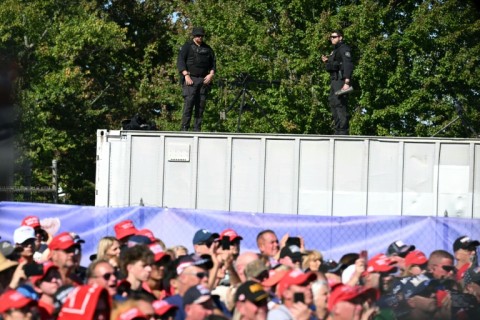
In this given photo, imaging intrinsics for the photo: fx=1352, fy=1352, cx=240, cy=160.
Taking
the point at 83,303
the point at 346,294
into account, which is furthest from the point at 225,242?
the point at 83,303

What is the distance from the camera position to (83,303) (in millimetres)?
7914

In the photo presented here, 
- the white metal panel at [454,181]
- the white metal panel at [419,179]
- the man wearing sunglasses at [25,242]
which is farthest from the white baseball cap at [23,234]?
the white metal panel at [454,181]

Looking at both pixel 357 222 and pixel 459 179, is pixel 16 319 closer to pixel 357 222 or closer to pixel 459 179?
pixel 357 222

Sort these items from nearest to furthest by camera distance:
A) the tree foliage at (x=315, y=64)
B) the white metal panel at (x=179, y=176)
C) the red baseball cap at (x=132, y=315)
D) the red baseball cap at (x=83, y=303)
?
the red baseball cap at (x=132, y=315) < the red baseball cap at (x=83, y=303) < the white metal panel at (x=179, y=176) < the tree foliage at (x=315, y=64)

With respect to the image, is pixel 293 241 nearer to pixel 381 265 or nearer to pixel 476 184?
pixel 381 265

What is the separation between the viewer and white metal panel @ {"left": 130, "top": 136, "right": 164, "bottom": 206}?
53.3 feet

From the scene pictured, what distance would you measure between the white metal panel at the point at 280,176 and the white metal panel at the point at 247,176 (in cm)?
8

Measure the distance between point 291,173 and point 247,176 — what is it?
1.73 ft

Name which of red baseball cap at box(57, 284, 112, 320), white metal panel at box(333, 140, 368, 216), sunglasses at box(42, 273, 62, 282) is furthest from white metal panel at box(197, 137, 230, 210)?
red baseball cap at box(57, 284, 112, 320)

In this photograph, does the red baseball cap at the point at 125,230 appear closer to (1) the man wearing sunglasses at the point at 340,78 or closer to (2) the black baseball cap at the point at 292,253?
(2) the black baseball cap at the point at 292,253

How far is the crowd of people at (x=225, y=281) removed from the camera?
8.29 m

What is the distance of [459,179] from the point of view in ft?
50.4

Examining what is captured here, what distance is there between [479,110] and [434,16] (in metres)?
2.50

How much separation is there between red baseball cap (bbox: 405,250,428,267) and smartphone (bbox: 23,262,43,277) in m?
3.28
